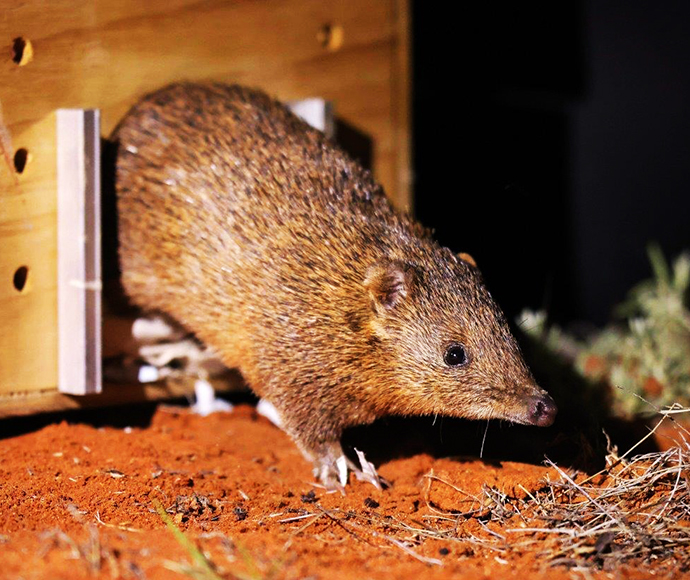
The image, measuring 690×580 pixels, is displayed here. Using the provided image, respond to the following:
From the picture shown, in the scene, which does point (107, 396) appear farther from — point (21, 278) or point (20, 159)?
point (20, 159)

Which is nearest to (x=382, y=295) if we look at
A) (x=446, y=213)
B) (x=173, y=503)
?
(x=173, y=503)

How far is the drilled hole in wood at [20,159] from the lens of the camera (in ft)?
14.4

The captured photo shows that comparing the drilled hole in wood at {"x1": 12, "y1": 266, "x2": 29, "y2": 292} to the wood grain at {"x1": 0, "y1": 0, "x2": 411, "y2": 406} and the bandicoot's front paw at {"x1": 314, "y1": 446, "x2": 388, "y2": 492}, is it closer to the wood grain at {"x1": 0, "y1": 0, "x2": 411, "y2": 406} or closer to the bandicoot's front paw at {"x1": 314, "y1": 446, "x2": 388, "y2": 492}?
the wood grain at {"x1": 0, "y1": 0, "x2": 411, "y2": 406}

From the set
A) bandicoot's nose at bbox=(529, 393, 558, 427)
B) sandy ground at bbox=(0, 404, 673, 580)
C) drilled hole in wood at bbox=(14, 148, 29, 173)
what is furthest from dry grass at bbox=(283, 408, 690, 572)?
drilled hole in wood at bbox=(14, 148, 29, 173)

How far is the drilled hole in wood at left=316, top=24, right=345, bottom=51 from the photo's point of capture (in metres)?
5.73

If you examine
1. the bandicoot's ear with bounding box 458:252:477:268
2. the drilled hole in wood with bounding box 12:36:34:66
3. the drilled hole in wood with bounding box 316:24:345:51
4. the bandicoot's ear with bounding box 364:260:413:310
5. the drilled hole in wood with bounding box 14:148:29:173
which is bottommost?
the bandicoot's ear with bounding box 364:260:413:310

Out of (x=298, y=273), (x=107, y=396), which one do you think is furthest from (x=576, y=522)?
(x=107, y=396)

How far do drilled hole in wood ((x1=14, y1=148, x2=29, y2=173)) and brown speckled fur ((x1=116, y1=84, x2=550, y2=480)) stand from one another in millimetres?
583

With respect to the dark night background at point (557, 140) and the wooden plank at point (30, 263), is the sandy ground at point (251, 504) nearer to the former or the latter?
the wooden plank at point (30, 263)

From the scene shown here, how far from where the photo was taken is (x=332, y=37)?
5773mm

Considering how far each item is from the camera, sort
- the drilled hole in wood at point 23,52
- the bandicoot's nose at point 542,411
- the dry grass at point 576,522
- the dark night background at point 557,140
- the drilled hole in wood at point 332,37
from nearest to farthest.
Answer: the dry grass at point 576,522
the bandicoot's nose at point 542,411
the drilled hole in wood at point 23,52
the drilled hole in wood at point 332,37
the dark night background at point 557,140

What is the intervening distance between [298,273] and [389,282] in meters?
0.51

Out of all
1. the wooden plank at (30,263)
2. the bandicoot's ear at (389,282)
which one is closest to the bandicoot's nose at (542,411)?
the bandicoot's ear at (389,282)

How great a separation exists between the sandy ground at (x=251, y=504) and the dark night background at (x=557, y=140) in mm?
3638
